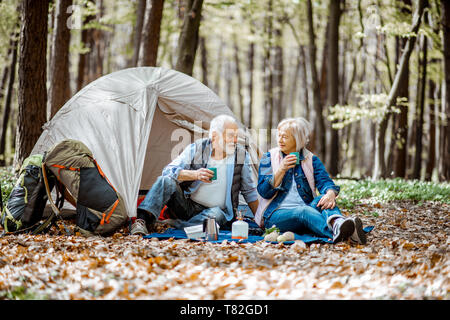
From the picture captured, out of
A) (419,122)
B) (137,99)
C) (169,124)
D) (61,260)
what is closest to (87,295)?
(61,260)

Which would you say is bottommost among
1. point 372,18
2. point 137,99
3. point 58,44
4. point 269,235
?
point 269,235

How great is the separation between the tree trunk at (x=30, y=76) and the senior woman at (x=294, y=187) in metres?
3.65

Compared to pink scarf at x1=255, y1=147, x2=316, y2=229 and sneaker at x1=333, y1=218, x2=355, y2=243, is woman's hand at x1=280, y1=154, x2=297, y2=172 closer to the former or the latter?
pink scarf at x1=255, y1=147, x2=316, y2=229

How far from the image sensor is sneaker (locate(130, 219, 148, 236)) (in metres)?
4.23

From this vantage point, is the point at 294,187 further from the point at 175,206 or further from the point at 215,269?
the point at 215,269

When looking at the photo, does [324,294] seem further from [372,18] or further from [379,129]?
[372,18]

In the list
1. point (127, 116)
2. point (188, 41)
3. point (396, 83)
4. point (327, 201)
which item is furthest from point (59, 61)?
point (396, 83)

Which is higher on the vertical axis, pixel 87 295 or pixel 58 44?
pixel 58 44

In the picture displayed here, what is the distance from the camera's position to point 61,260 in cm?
317

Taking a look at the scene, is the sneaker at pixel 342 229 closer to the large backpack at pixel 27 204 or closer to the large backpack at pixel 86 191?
the large backpack at pixel 86 191

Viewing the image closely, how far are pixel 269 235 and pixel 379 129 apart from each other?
20.2ft

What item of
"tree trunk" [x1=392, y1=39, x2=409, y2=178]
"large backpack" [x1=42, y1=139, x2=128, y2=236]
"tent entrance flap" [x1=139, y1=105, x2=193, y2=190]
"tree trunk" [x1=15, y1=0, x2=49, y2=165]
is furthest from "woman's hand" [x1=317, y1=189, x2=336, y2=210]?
"tree trunk" [x1=392, y1=39, x2=409, y2=178]
